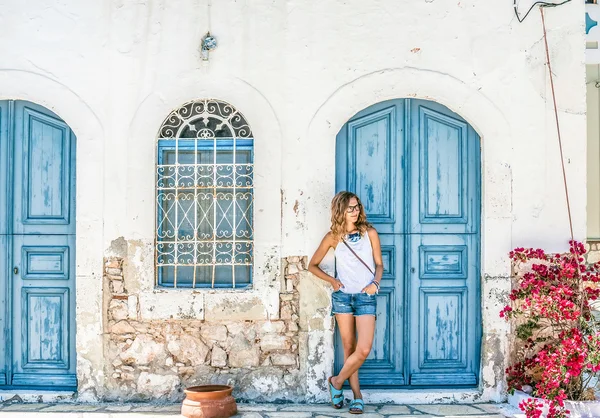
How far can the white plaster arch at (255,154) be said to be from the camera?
257 inches

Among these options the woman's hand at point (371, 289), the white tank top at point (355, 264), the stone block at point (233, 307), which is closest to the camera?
the woman's hand at point (371, 289)

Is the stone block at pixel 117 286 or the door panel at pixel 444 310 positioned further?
the door panel at pixel 444 310

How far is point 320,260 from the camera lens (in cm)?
639

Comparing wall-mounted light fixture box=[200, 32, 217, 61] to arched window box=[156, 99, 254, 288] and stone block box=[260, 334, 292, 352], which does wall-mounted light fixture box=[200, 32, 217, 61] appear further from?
stone block box=[260, 334, 292, 352]

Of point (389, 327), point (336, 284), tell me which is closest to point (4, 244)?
point (336, 284)

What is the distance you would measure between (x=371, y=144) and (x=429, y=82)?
75 cm

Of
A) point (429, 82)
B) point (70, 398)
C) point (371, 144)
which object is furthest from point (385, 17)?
point (70, 398)

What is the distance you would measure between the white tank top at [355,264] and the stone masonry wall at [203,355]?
1.53ft

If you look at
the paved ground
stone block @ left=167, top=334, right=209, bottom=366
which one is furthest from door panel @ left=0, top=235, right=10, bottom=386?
stone block @ left=167, top=334, right=209, bottom=366

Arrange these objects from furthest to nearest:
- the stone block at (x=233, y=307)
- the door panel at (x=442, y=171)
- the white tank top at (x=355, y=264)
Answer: the door panel at (x=442, y=171) → the stone block at (x=233, y=307) → the white tank top at (x=355, y=264)

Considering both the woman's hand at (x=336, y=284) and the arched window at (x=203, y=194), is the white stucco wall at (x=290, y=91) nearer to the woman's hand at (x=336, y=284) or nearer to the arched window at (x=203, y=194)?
the arched window at (x=203, y=194)

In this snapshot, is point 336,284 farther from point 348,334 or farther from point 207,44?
point 207,44

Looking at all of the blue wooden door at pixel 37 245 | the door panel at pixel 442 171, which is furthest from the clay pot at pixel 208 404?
the door panel at pixel 442 171

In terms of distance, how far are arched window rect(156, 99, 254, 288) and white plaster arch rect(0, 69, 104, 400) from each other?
21.4 inches
